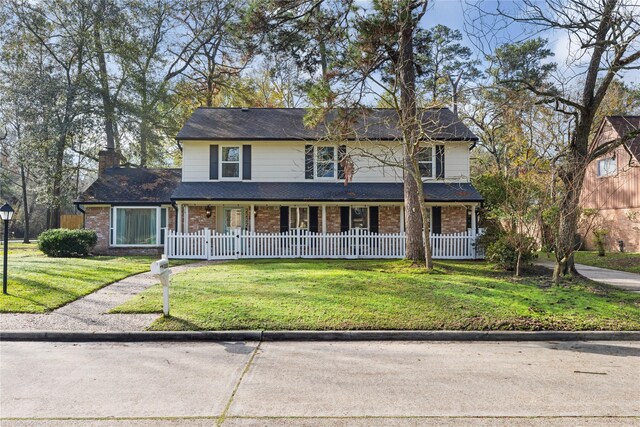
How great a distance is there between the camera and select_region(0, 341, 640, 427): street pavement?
12.4 ft

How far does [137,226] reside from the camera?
19.8 meters

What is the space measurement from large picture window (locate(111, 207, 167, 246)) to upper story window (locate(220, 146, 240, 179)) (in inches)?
139

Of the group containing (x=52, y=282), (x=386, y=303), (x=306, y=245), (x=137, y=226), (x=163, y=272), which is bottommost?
(x=386, y=303)

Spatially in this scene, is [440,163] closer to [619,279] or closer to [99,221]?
[619,279]

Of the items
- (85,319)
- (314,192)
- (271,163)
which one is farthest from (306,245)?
(85,319)

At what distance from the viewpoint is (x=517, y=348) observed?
240 inches

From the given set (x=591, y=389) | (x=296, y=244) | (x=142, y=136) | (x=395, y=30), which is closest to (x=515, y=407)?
(x=591, y=389)

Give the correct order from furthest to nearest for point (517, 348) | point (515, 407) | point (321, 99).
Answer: point (321, 99), point (517, 348), point (515, 407)

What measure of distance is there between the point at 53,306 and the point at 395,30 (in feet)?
36.0

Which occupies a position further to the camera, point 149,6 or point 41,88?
point 149,6

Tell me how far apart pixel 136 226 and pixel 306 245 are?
842cm

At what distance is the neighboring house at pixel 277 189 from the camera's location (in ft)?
59.5

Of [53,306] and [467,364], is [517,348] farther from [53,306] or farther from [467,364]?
[53,306]

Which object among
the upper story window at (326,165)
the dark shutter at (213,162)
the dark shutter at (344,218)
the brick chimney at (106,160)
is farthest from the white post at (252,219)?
the brick chimney at (106,160)
